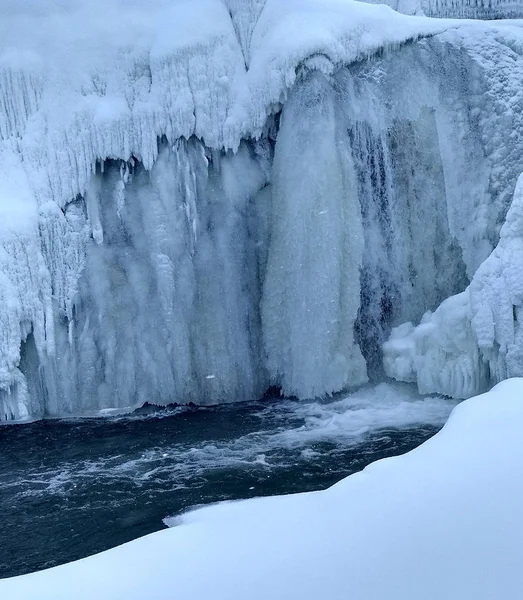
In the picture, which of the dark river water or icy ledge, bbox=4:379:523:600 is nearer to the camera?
icy ledge, bbox=4:379:523:600

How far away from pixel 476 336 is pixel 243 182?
13.1 feet

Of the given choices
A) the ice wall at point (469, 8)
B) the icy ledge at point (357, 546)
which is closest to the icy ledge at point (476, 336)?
the icy ledge at point (357, 546)

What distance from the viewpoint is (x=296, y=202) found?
1130 cm

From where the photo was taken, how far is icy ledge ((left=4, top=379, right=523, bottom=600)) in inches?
137

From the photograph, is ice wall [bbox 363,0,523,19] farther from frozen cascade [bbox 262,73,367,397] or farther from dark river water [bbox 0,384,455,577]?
dark river water [bbox 0,384,455,577]

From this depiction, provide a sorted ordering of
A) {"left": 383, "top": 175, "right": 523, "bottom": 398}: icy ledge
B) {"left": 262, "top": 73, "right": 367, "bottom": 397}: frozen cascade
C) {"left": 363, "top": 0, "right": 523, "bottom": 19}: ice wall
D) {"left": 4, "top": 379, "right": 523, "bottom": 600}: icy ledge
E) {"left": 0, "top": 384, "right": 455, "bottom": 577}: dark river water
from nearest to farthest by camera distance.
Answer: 1. {"left": 4, "top": 379, "right": 523, "bottom": 600}: icy ledge
2. {"left": 0, "top": 384, "right": 455, "bottom": 577}: dark river water
3. {"left": 383, "top": 175, "right": 523, "bottom": 398}: icy ledge
4. {"left": 262, "top": 73, "right": 367, "bottom": 397}: frozen cascade
5. {"left": 363, "top": 0, "right": 523, "bottom": 19}: ice wall

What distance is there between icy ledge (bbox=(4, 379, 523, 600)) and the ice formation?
7.09 metres

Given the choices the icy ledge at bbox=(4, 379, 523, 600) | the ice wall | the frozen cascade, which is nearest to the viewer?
the icy ledge at bbox=(4, 379, 523, 600)

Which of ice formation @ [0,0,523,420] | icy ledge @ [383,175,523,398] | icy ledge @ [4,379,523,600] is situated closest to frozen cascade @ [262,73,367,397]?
ice formation @ [0,0,523,420]

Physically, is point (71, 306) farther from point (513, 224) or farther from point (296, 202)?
point (513, 224)

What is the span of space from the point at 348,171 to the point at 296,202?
855mm

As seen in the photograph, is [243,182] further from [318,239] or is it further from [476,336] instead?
[476,336]

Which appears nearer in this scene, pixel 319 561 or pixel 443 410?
pixel 319 561

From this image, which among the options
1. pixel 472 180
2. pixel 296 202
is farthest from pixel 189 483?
pixel 472 180
